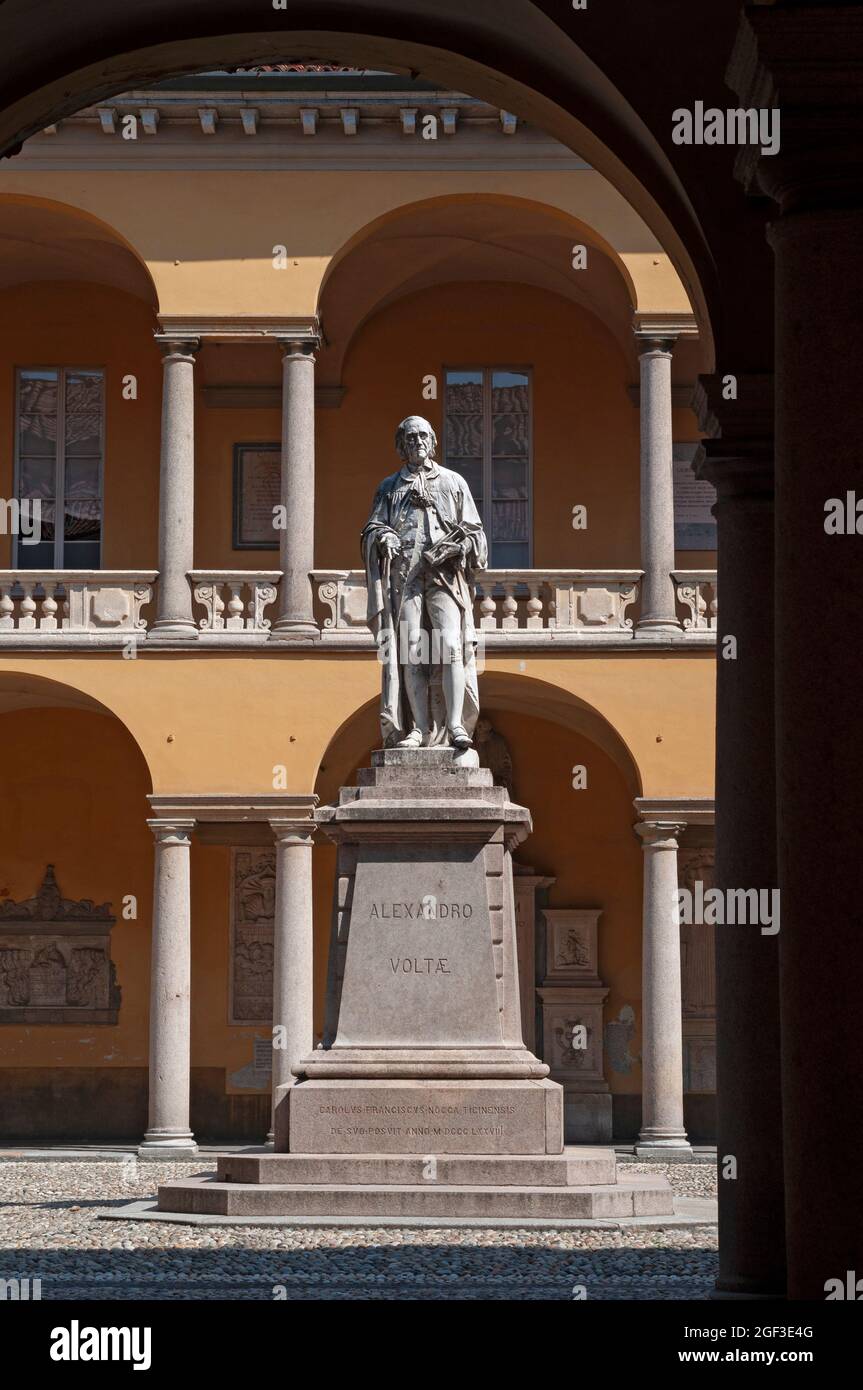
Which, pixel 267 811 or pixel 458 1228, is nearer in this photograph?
pixel 458 1228

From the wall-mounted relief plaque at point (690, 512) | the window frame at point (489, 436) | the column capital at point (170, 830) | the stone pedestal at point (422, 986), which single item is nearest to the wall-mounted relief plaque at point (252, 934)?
the column capital at point (170, 830)

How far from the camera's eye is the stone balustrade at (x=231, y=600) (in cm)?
2014

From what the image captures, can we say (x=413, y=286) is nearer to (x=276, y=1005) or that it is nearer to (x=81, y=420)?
(x=81, y=420)

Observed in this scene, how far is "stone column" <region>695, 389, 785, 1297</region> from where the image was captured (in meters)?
6.99

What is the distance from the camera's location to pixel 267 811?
19.9 m

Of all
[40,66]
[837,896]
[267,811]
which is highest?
[40,66]

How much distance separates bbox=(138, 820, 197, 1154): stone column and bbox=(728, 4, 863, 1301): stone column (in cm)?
1452

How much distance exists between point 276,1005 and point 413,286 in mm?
7796

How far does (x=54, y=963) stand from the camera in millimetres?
22438

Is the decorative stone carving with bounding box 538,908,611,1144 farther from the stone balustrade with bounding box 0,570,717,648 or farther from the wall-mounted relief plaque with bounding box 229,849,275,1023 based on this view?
the stone balustrade with bounding box 0,570,717,648

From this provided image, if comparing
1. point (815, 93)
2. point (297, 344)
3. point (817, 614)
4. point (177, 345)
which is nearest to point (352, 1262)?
point (817, 614)

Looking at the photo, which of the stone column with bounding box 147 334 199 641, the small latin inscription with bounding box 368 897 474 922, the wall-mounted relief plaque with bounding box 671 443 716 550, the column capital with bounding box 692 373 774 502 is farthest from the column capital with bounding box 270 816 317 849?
the column capital with bounding box 692 373 774 502
